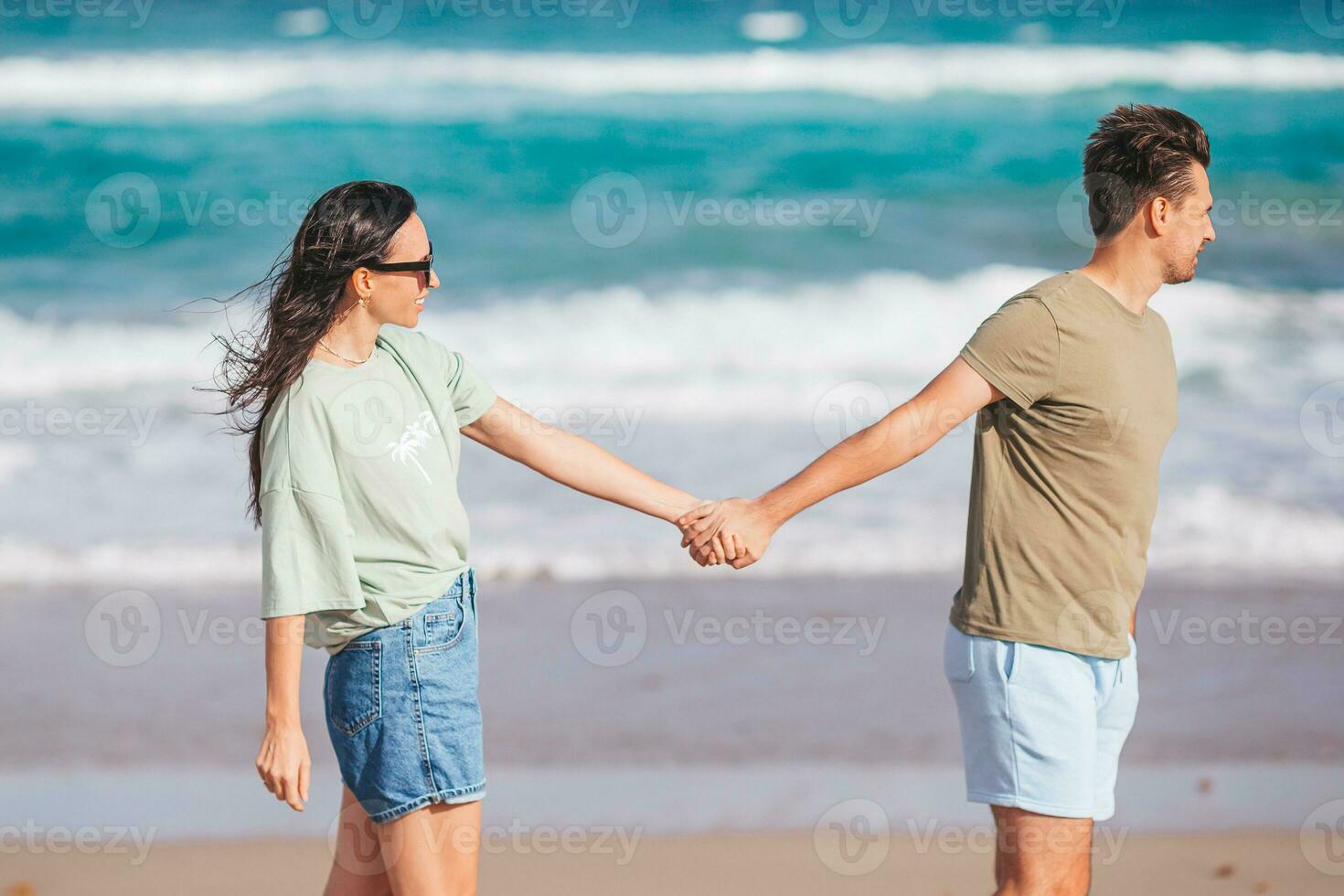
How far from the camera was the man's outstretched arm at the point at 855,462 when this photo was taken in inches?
89.6

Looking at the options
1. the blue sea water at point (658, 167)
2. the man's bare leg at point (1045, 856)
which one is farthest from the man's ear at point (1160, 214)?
the blue sea water at point (658, 167)

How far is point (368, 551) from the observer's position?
2193 mm

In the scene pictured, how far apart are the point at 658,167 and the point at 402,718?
8.41 meters

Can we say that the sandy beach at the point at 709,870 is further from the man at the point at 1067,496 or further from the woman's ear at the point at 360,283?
the woman's ear at the point at 360,283

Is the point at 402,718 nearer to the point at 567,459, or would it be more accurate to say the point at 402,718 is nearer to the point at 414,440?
the point at 414,440

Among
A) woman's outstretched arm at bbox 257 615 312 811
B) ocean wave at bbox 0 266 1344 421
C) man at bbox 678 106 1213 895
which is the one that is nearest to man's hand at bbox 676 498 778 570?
man at bbox 678 106 1213 895

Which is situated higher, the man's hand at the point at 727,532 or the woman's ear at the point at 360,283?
the woman's ear at the point at 360,283

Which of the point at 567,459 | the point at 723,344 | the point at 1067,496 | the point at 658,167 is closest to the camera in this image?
the point at 1067,496

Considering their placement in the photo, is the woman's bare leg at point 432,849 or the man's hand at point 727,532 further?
the man's hand at point 727,532

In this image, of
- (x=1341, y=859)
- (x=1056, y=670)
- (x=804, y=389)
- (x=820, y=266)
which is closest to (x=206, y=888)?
(x=1056, y=670)

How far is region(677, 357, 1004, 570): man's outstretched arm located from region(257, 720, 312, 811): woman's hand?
1084 mm

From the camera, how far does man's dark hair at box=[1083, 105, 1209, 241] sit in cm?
237

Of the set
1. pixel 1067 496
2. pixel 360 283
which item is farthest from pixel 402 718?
pixel 1067 496

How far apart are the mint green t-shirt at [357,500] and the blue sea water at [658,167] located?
20.1 feet
